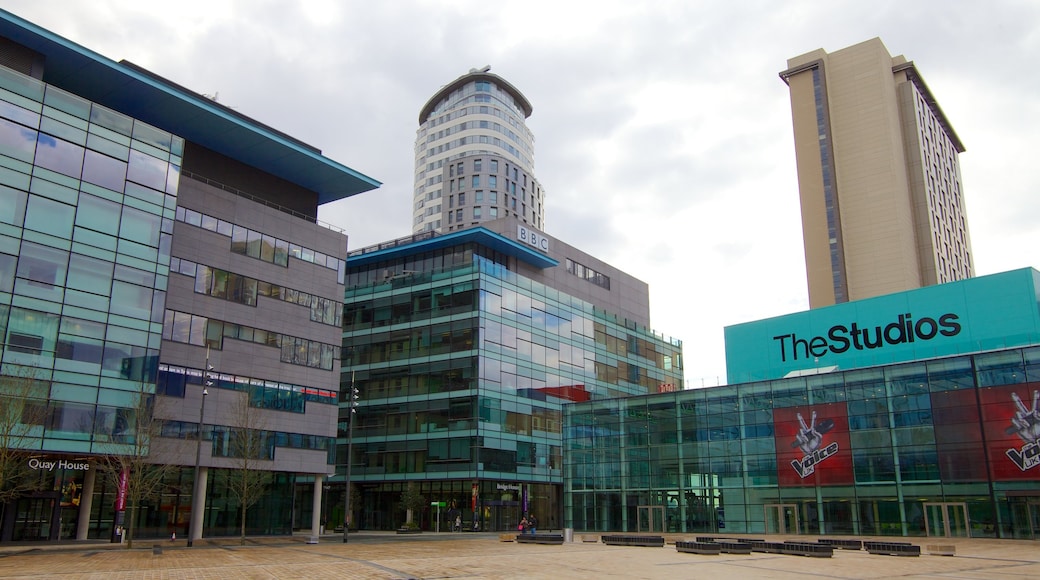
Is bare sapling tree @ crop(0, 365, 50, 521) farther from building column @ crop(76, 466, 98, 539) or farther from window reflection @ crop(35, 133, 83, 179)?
window reflection @ crop(35, 133, 83, 179)

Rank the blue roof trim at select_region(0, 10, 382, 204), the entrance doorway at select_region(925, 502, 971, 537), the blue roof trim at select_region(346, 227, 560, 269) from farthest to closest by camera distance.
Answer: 1. the blue roof trim at select_region(346, 227, 560, 269)
2. the entrance doorway at select_region(925, 502, 971, 537)
3. the blue roof trim at select_region(0, 10, 382, 204)

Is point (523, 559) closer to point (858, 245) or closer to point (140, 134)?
point (140, 134)

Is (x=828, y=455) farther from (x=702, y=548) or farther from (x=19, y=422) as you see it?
(x=19, y=422)

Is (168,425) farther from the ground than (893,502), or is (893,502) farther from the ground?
(168,425)

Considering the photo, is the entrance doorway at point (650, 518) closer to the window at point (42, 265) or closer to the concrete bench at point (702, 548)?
the concrete bench at point (702, 548)

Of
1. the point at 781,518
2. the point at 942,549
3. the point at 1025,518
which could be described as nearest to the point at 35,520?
the point at 942,549

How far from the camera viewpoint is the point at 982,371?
47.1 meters

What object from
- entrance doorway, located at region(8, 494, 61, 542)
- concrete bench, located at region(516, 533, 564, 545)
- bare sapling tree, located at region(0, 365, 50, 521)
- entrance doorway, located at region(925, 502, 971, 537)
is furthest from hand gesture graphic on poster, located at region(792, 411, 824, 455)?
entrance doorway, located at region(8, 494, 61, 542)

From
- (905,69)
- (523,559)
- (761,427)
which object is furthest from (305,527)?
(905,69)

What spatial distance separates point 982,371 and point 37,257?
2080 inches

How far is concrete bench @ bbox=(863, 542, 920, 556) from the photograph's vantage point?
32.8 m

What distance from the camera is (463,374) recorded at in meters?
70.9

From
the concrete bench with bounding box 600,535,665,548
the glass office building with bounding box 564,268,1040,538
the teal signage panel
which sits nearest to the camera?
the concrete bench with bounding box 600,535,665,548

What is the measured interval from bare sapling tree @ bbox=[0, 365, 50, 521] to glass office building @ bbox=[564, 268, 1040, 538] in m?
40.5
